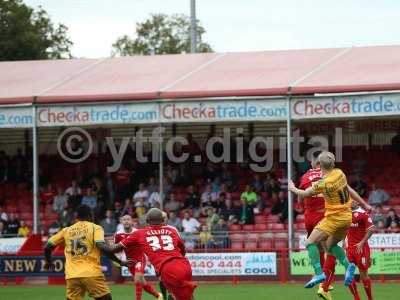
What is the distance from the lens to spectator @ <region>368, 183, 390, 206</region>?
30.6 metres

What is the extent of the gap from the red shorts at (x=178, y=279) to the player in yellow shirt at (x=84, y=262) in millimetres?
1031

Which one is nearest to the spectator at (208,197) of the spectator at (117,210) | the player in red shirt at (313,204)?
the spectator at (117,210)

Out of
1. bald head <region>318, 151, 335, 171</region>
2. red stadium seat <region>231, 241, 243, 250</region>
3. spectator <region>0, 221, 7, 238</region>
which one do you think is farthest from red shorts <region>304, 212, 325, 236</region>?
spectator <region>0, 221, 7, 238</region>

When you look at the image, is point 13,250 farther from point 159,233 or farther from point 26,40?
point 26,40

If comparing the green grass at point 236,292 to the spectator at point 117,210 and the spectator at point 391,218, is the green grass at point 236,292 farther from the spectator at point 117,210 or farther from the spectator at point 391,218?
the spectator at point 117,210

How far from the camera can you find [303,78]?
3005 cm

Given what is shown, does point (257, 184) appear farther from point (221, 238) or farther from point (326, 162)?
point (326, 162)

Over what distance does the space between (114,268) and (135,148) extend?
307 inches

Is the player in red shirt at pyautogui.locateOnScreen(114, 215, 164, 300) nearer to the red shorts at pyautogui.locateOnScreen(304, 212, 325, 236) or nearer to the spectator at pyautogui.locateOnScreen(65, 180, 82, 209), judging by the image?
the red shorts at pyautogui.locateOnScreen(304, 212, 325, 236)

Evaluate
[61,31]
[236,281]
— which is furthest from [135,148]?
[61,31]

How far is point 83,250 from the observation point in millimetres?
15484

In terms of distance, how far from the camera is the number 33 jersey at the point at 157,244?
48.8ft

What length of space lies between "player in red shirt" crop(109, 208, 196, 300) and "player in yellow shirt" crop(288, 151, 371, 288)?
2.45 m

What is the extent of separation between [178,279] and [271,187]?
58.7ft
